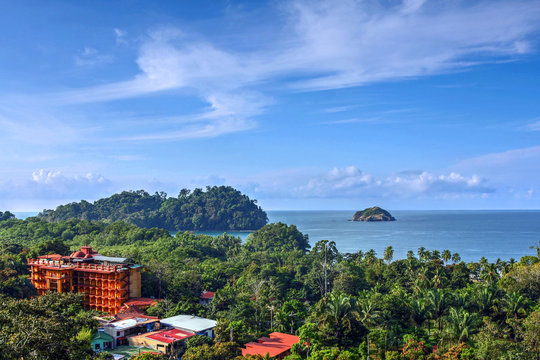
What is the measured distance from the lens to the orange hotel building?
1288 inches

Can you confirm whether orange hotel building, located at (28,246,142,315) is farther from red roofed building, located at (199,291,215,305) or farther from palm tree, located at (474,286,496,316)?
palm tree, located at (474,286,496,316)

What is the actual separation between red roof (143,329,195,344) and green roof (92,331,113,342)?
220 cm

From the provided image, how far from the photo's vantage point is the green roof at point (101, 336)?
25267 millimetres

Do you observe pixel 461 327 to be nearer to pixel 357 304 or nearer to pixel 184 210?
pixel 357 304

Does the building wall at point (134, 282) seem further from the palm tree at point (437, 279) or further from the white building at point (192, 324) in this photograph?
the palm tree at point (437, 279)

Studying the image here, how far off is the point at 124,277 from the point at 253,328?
11.4 metres

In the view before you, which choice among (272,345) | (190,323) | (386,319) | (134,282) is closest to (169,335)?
(190,323)

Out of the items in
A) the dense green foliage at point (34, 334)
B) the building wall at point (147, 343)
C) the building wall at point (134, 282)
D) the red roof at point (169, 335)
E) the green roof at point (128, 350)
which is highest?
the dense green foliage at point (34, 334)

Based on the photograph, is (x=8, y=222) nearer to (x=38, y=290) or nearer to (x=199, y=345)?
(x=38, y=290)

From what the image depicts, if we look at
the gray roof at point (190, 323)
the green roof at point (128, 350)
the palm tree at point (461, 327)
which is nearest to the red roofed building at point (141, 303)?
the gray roof at point (190, 323)

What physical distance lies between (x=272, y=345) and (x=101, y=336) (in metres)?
10.7

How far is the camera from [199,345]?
2442cm

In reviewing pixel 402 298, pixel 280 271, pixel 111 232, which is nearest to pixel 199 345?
pixel 402 298

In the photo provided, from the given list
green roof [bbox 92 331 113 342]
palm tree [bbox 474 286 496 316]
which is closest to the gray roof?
green roof [bbox 92 331 113 342]
